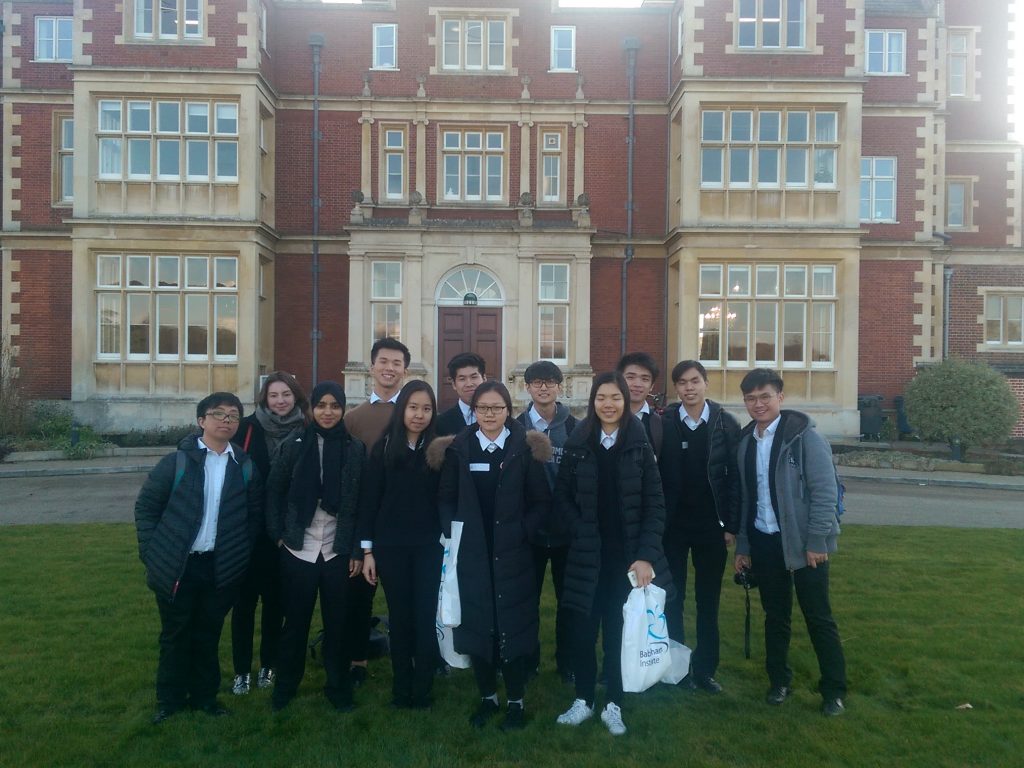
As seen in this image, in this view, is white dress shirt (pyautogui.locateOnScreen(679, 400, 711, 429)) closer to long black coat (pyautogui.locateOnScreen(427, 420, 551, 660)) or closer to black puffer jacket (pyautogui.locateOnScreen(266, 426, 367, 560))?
long black coat (pyautogui.locateOnScreen(427, 420, 551, 660))

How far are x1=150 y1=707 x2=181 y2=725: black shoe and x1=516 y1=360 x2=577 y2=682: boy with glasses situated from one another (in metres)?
2.14

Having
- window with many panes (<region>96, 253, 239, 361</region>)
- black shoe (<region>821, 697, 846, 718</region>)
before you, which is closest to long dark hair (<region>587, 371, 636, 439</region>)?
black shoe (<region>821, 697, 846, 718</region>)

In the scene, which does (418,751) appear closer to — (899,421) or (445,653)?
(445,653)

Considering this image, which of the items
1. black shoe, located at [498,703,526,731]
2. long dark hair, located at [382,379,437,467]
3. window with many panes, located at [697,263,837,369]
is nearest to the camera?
black shoe, located at [498,703,526,731]

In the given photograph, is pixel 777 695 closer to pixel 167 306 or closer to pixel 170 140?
pixel 167 306

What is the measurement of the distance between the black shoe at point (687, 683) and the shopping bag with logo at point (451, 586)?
5.27ft

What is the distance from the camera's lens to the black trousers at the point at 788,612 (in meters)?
4.49

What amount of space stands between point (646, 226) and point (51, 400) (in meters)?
15.1

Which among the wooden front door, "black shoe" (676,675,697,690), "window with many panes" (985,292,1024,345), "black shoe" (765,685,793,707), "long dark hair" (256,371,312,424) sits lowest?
"black shoe" (676,675,697,690)

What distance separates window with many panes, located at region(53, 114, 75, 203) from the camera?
1964 centimetres

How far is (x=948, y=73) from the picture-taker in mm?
23703

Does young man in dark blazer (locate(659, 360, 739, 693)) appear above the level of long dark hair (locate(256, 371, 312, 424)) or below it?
below

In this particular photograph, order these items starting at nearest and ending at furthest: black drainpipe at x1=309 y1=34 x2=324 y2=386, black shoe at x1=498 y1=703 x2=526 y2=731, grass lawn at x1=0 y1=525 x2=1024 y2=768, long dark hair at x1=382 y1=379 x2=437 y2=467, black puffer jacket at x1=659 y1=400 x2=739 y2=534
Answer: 1. grass lawn at x1=0 y1=525 x2=1024 y2=768
2. black shoe at x1=498 y1=703 x2=526 y2=731
3. long dark hair at x1=382 y1=379 x2=437 y2=467
4. black puffer jacket at x1=659 y1=400 x2=739 y2=534
5. black drainpipe at x1=309 y1=34 x2=324 y2=386

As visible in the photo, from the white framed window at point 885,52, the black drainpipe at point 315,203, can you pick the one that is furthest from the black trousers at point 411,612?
the white framed window at point 885,52
